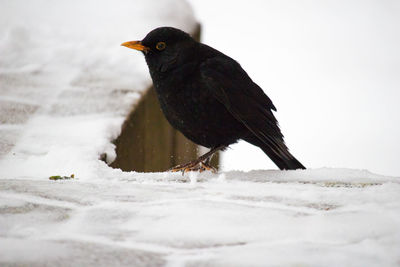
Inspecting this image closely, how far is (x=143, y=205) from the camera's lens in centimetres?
200

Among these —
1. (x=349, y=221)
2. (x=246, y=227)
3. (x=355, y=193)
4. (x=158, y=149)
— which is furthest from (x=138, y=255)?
(x=158, y=149)

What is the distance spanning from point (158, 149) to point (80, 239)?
298 centimetres

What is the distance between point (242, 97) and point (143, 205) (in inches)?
43.4

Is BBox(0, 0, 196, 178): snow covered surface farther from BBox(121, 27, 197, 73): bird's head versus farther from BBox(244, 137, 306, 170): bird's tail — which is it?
BBox(244, 137, 306, 170): bird's tail

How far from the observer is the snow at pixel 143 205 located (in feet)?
5.00

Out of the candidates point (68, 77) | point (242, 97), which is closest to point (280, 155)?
point (242, 97)

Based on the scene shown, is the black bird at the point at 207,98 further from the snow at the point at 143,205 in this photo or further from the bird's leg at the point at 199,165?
the snow at the point at 143,205

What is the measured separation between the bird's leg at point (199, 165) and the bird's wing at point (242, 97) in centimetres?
27

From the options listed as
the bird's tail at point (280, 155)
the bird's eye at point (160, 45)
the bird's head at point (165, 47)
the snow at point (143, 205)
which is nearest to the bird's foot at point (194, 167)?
the snow at point (143, 205)

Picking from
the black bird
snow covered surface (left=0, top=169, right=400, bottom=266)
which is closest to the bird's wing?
the black bird

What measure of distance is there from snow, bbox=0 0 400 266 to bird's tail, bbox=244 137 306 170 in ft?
0.59

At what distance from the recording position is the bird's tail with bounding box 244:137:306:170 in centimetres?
290

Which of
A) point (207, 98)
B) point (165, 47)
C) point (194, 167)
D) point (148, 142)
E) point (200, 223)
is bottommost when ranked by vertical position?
point (200, 223)

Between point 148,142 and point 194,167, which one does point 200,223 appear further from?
point 148,142
